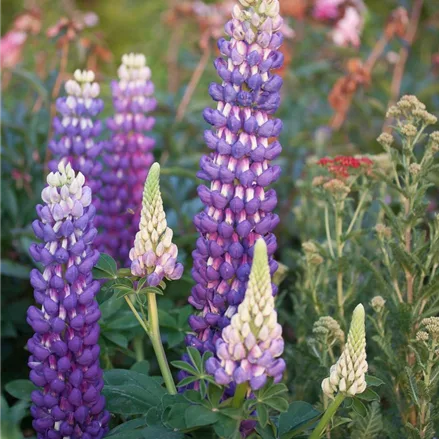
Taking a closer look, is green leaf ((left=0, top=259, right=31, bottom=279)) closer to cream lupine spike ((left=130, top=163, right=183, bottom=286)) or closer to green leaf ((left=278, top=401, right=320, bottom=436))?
cream lupine spike ((left=130, top=163, right=183, bottom=286))

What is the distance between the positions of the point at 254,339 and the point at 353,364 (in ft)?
0.79

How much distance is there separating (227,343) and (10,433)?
44cm

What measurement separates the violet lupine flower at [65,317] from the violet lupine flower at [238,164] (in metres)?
0.26

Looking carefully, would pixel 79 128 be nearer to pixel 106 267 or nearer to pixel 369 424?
pixel 106 267

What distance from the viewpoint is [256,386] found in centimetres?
153

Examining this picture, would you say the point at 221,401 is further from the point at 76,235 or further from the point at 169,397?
the point at 76,235

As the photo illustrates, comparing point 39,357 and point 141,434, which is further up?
point 39,357

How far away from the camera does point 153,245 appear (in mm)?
1780

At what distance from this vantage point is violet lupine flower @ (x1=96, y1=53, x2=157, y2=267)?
2.77 m

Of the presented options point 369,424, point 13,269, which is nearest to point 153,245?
point 369,424

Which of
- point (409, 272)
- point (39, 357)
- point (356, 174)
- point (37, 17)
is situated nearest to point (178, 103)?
point (37, 17)

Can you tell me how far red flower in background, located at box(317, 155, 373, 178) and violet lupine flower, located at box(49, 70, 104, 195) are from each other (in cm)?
77

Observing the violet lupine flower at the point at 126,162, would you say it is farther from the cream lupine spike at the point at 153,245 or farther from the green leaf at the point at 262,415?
the green leaf at the point at 262,415

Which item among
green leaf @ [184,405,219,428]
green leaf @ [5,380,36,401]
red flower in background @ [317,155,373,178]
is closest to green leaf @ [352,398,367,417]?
green leaf @ [184,405,219,428]
